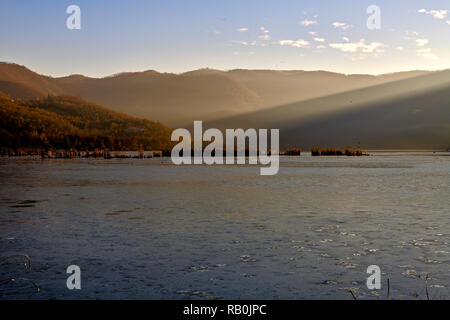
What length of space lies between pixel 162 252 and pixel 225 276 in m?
3.10

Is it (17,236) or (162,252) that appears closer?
(162,252)

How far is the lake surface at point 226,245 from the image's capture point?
10.1 m

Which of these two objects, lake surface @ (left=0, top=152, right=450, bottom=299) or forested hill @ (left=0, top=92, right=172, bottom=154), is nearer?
lake surface @ (left=0, top=152, right=450, bottom=299)

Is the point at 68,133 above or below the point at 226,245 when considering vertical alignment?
above

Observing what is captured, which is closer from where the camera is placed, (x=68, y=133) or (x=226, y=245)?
(x=226, y=245)

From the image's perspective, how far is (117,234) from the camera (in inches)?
635

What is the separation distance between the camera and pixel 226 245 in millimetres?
14195

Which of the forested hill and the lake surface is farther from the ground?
the forested hill

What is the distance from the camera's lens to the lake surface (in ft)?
33.2

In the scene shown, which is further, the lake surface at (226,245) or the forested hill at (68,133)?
the forested hill at (68,133)

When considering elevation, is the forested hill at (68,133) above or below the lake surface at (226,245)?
above
